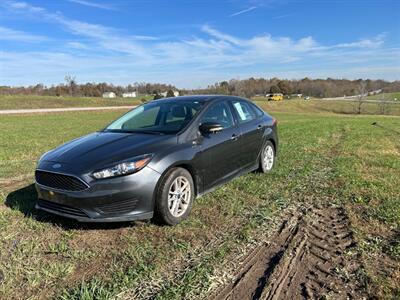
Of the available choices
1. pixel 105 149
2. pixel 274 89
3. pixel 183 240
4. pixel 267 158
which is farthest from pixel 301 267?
pixel 274 89

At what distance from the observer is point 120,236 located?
13.8 feet

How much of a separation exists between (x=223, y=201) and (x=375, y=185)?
260 cm

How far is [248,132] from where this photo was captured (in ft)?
20.3

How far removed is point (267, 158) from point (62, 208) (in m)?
4.05

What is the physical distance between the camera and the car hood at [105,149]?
4.16 meters

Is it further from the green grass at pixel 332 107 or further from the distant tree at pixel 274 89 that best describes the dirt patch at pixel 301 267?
the distant tree at pixel 274 89

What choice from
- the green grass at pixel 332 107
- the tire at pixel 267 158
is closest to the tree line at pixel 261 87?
the green grass at pixel 332 107

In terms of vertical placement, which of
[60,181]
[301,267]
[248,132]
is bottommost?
[301,267]

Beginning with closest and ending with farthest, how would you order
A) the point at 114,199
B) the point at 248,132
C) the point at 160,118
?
the point at 114,199, the point at 160,118, the point at 248,132

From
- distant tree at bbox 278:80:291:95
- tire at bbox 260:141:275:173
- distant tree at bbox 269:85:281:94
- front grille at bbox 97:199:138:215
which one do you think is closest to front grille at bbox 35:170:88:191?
front grille at bbox 97:199:138:215

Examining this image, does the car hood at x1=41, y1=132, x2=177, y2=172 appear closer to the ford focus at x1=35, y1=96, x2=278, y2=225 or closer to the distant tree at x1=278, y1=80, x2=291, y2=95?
the ford focus at x1=35, y1=96, x2=278, y2=225

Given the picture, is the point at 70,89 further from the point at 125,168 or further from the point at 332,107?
the point at 125,168

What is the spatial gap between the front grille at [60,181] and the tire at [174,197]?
0.86 m

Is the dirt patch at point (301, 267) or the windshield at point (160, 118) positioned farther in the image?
the windshield at point (160, 118)
